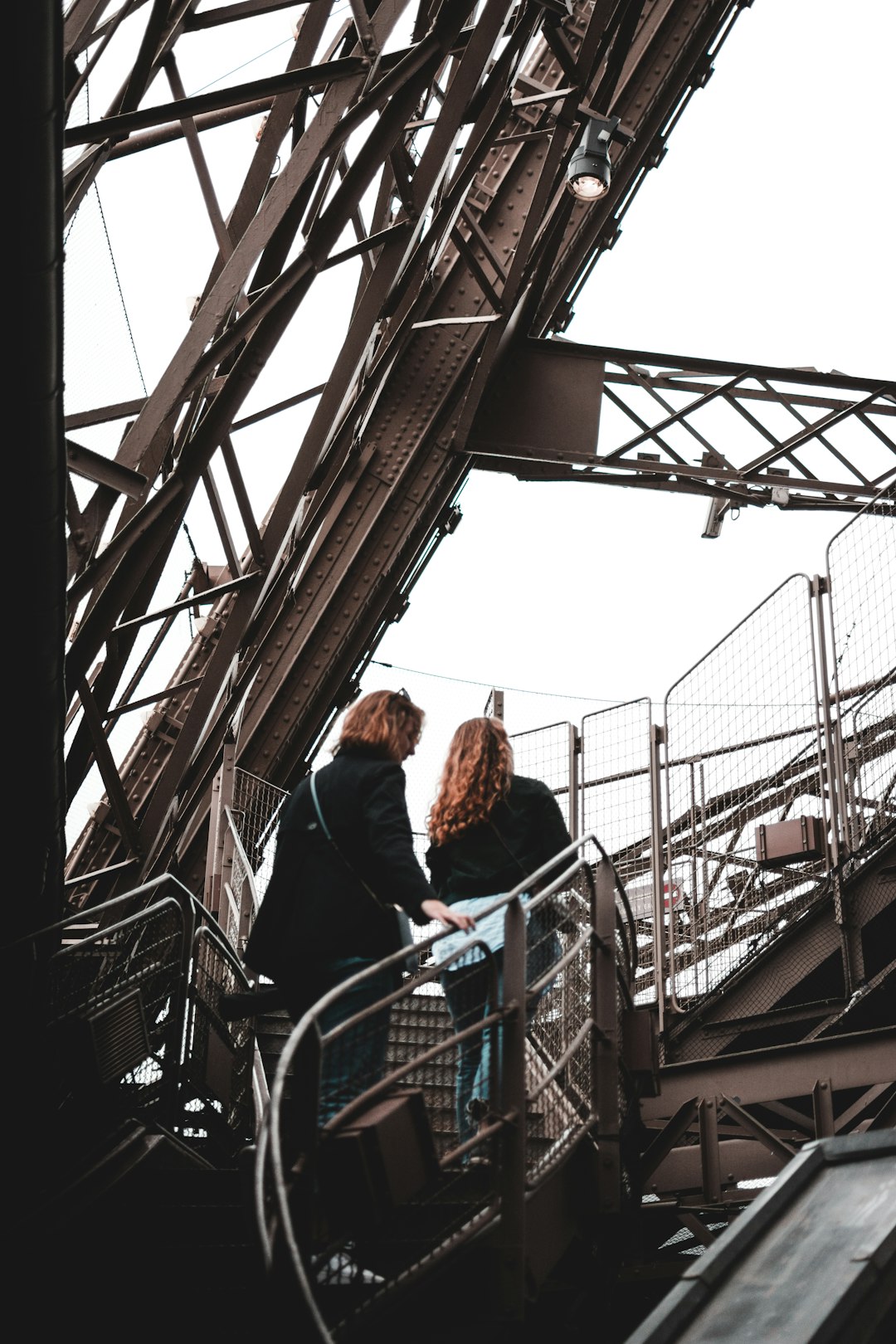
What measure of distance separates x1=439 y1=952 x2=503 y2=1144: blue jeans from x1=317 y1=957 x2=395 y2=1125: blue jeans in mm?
296

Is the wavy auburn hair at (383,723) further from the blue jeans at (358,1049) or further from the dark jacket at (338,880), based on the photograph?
the blue jeans at (358,1049)

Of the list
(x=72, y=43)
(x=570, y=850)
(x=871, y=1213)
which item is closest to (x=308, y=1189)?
(x=871, y=1213)

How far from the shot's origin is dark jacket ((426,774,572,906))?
5695 mm

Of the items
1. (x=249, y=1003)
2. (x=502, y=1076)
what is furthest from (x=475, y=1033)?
(x=249, y=1003)

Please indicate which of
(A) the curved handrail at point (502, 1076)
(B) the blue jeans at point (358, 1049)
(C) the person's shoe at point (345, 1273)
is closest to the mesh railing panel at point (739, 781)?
(A) the curved handrail at point (502, 1076)

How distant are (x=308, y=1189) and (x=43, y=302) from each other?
2.65m

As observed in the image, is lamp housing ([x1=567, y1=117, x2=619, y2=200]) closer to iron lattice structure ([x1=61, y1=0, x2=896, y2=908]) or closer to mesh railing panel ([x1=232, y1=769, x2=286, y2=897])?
iron lattice structure ([x1=61, y1=0, x2=896, y2=908])

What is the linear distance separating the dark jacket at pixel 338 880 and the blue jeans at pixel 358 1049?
0.55 feet

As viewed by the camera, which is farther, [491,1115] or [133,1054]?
[133,1054]

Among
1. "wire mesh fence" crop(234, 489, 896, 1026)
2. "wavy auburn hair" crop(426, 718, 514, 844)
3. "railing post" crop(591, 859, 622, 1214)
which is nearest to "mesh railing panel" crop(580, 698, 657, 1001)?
"wire mesh fence" crop(234, 489, 896, 1026)

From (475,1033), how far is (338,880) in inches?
28.7

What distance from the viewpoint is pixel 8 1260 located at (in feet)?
15.6

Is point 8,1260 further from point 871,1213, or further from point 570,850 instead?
point 871,1213

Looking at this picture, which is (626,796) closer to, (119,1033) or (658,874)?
(658,874)
